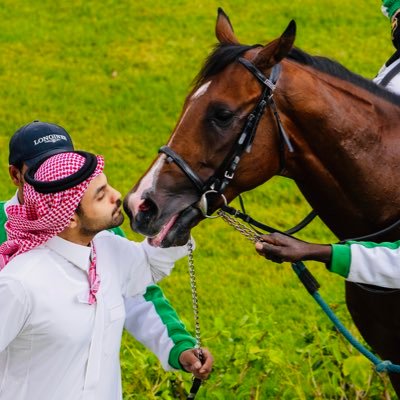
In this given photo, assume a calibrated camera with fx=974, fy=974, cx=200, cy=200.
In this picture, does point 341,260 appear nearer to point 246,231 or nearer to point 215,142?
point 246,231

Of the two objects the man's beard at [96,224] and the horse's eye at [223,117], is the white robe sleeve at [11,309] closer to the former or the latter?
the man's beard at [96,224]

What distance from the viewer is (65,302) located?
120 inches

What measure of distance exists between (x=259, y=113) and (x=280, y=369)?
1.83 metres

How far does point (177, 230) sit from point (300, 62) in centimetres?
Result: 78

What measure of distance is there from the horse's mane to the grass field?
142cm

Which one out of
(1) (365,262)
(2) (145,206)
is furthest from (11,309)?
(1) (365,262)

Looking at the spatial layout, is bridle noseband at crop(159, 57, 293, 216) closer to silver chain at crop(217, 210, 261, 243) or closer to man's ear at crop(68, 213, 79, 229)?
silver chain at crop(217, 210, 261, 243)

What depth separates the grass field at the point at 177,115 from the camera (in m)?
4.80

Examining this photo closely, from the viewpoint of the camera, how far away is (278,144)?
11.3 ft

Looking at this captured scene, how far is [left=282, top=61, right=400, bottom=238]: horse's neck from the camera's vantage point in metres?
3.44

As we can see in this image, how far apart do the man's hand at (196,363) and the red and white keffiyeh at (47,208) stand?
0.71m

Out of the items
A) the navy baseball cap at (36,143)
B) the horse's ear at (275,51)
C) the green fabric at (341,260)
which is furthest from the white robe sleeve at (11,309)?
the horse's ear at (275,51)

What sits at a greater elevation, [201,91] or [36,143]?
[201,91]

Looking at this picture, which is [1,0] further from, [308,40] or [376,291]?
[376,291]
